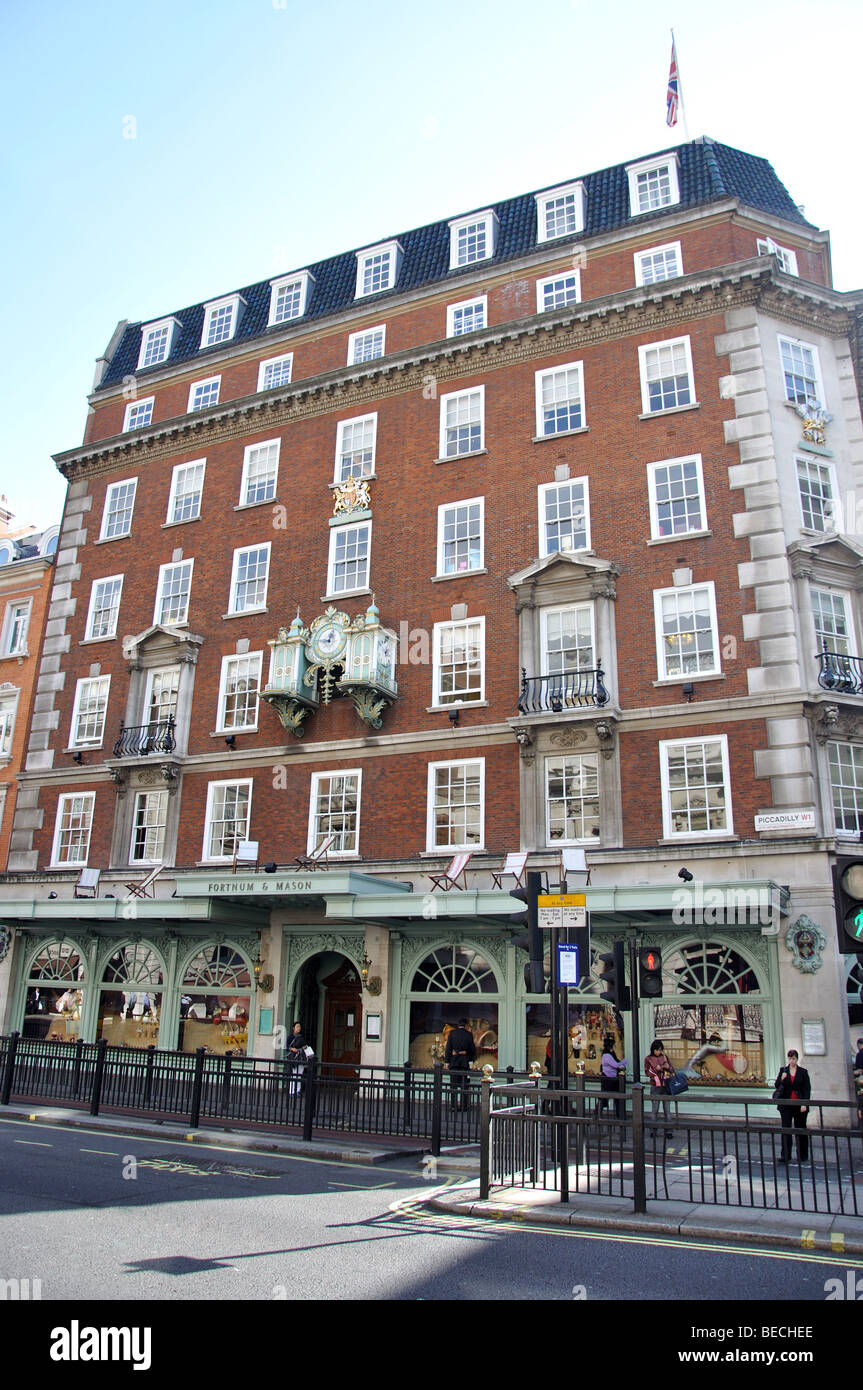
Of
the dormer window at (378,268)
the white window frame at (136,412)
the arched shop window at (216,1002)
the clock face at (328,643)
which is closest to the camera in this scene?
the arched shop window at (216,1002)

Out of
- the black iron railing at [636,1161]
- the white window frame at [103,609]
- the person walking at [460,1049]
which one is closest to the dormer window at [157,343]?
the white window frame at [103,609]

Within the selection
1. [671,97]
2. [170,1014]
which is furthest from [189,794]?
[671,97]

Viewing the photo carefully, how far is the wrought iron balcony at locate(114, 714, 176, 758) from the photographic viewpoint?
94.4 ft

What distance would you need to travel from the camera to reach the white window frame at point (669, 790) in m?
21.0

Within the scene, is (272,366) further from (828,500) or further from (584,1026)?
(584,1026)

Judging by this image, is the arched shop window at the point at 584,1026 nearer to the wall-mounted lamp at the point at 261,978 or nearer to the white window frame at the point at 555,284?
the wall-mounted lamp at the point at 261,978

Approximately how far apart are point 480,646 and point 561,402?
277 inches

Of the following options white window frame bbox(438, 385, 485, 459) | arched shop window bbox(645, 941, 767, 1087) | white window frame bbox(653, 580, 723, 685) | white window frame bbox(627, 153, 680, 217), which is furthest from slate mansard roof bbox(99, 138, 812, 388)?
arched shop window bbox(645, 941, 767, 1087)

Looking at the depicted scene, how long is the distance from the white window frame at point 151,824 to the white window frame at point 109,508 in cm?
935

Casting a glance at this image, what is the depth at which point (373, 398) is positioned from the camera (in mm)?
29391

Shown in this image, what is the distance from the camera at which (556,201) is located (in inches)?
1148

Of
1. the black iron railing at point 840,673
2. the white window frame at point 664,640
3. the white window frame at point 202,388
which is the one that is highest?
the white window frame at point 202,388

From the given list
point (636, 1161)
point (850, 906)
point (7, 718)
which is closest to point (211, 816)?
point (7, 718)
